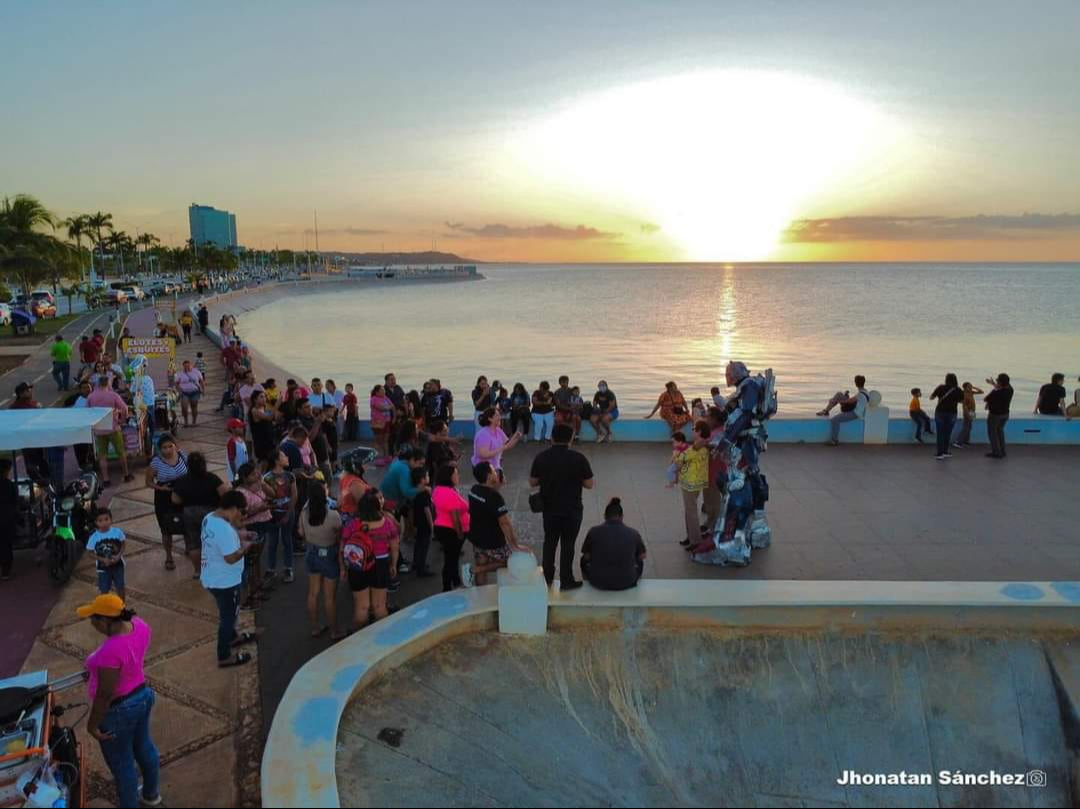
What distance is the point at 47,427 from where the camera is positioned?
26.2 feet

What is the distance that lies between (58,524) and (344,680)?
4544mm

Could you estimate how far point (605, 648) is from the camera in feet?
19.0

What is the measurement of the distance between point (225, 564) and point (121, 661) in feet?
4.71

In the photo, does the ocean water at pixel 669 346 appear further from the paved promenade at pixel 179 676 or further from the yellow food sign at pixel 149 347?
the paved promenade at pixel 179 676

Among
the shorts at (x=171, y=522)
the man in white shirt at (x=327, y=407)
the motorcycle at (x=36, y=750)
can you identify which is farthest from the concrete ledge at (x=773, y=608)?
the man in white shirt at (x=327, y=407)

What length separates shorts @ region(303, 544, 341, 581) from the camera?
610 centimetres

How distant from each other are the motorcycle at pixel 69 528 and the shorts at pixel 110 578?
143 cm

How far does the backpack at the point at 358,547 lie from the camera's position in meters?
5.91

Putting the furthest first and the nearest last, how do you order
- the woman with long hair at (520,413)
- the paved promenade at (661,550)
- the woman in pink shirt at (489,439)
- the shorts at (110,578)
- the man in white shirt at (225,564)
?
1. the woman with long hair at (520,413)
2. the woman in pink shirt at (489,439)
3. the shorts at (110,578)
4. the man in white shirt at (225,564)
5. the paved promenade at (661,550)

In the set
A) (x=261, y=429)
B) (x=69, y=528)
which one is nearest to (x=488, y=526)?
(x=69, y=528)

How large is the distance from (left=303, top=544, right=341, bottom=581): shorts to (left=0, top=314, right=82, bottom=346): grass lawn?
1135 inches

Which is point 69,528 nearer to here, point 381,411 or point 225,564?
point 225,564

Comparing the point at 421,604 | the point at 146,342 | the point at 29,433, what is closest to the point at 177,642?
the point at 421,604

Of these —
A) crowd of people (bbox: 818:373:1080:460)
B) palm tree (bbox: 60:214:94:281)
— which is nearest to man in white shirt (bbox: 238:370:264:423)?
crowd of people (bbox: 818:373:1080:460)
